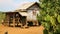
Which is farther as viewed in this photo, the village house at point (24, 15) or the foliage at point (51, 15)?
the village house at point (24, 15)

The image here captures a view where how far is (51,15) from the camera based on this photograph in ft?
58.0

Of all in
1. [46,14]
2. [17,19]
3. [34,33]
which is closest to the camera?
[46,14]

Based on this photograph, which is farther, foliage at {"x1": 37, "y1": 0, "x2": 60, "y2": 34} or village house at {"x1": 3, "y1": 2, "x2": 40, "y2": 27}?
village house at {"x1": 3, "y1": 2, "x2": 40, "y2": 27}

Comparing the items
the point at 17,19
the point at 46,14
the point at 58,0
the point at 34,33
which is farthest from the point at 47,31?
the point at 17,19

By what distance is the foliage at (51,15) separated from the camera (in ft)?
56.1

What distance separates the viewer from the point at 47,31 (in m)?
18.8

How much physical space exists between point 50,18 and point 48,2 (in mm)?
1383

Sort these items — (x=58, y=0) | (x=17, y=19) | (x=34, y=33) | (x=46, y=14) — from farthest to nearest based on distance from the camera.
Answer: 1. (x=17, y=19)
2. (x=34, y=33)
3. (x=46, y=14)
4. (x=58, y=0)

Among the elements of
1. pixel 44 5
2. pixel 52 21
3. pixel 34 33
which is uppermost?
pixel 44 5

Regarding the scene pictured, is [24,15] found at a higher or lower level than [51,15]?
lower

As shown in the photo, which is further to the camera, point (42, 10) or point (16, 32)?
point (16, 32)

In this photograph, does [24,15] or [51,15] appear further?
[24,15]

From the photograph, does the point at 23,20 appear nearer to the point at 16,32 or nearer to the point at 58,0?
the point at 16,32

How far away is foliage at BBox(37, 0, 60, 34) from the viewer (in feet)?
56.1
